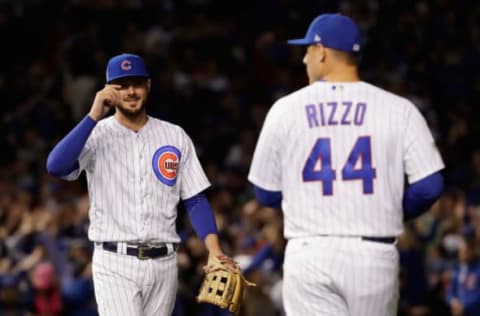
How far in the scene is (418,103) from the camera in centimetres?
1705

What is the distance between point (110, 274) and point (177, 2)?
12.6m

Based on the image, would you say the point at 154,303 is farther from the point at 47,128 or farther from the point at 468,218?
the point at 47,128

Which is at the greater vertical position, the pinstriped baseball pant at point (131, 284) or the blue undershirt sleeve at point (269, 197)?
the blue undershirt sleeve at point (269, 197)

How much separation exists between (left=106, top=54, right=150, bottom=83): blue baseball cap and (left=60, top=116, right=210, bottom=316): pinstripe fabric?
259 millimetres

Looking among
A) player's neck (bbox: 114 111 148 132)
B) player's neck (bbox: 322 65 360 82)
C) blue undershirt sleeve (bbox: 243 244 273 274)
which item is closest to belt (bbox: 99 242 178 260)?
player's neck (bbox: 114 111 148 132)

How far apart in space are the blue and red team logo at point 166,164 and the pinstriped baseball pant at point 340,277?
1165 millimetres

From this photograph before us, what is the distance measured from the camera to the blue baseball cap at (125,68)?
21.5 ft

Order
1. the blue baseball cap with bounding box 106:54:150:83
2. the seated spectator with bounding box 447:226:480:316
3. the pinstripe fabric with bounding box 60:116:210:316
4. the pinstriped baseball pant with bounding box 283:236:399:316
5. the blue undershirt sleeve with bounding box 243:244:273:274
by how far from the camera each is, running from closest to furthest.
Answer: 1. the pinstriped baseball pant with bounding box 283:236:399:316
2. the pinstripe fabric with bounding box 60:116:210:316
3. the blue baseball cap with bounding box 106:54:150:83
4. the blue undershirt sleeve with bounding box 243:244:273:274
5. the seated spectator with bounding box 447:226:480:316

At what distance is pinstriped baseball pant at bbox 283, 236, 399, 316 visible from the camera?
18.2 ft

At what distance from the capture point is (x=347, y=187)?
18.2ft

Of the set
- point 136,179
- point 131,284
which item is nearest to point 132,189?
point 136,179

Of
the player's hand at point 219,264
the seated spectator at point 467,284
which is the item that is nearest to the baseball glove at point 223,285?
the player's hand at point 219,264

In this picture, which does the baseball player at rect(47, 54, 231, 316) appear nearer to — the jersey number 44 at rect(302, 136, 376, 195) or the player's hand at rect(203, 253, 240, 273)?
the player's hand at rect(203, 253, 240, 273)

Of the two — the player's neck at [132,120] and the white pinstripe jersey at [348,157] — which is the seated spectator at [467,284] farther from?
the white pinstripe jersey at [348,157]
